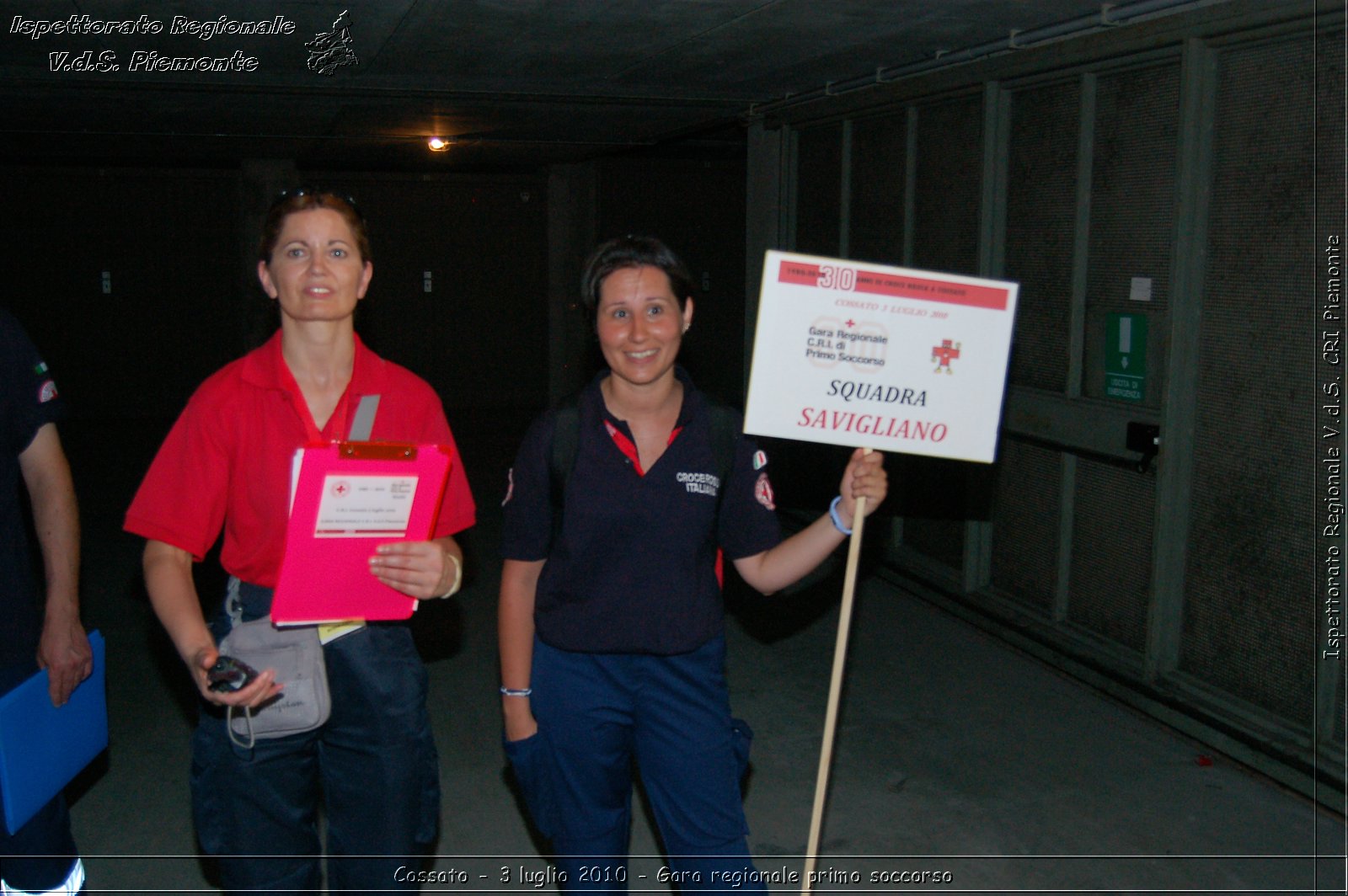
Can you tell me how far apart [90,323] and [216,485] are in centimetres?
1339

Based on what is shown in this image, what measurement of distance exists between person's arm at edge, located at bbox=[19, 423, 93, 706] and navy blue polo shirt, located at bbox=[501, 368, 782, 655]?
1159mm

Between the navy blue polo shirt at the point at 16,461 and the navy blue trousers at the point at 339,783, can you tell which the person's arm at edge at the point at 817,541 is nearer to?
the navy blue trousers at the point at 339,783

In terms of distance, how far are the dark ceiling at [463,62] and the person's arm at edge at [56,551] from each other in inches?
121

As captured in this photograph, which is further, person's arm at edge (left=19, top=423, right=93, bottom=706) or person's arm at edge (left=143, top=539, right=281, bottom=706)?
person's arm at edge (left=19, top=423, right=93, bottom=706)

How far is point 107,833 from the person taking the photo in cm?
416

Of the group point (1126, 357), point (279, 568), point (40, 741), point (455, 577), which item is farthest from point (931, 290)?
point (1126, 357)

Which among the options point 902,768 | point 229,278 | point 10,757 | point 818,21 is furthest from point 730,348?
point 10,757

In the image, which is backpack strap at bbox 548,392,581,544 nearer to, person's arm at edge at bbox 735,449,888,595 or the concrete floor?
person's arm at edge at bbox 735,449,888,595

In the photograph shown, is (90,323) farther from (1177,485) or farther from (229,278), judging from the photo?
(1177,485)

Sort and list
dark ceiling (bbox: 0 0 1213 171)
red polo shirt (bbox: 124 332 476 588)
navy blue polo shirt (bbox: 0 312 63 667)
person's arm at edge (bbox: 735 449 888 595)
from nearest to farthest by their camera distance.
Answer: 1. red polo shirt (bbox: 124 332 476 588)
2. person's arm at edge (bbox: 735 449 888 595)
3. navy blue polo shirt (bbox: 0 312 63 667)
4. dark ceiling (bbox: 0 0 1213 171)

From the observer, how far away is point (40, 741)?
2867 millimetres

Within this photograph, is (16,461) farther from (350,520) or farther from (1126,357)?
(1126,357)

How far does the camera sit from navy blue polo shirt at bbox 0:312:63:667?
2852 millimetres

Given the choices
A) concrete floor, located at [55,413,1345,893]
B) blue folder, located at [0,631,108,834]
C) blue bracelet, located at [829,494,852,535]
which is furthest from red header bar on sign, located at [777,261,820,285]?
concrete floor, located at [55,413,1345,893]
